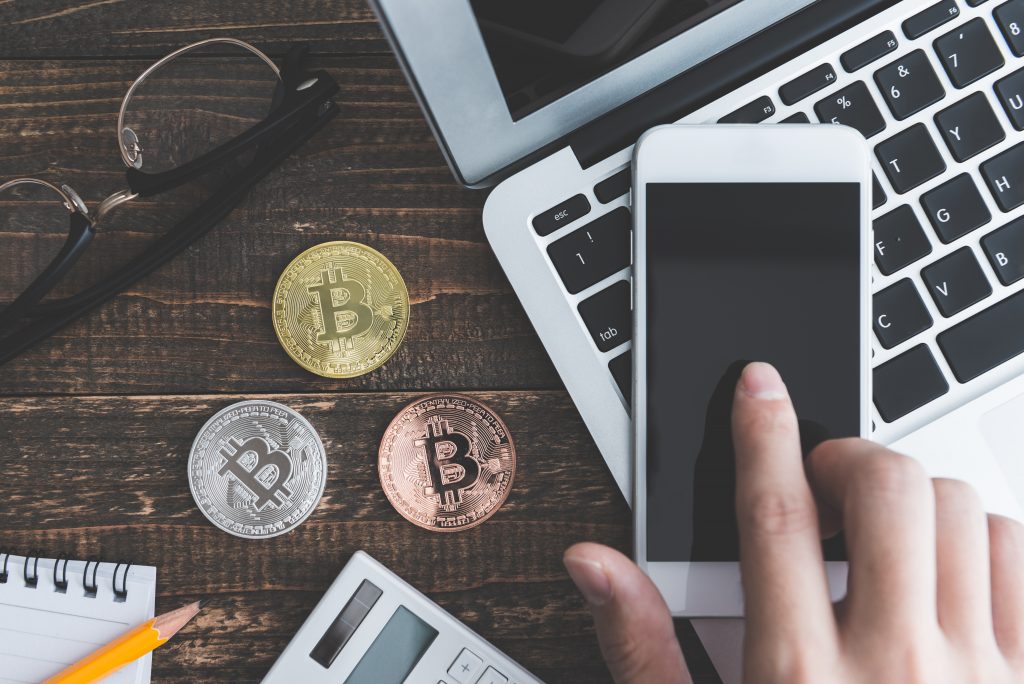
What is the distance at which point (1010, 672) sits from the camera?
1.27ft

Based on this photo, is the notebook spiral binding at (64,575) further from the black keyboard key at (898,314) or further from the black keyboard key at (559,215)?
the black keyboard key at (898,314)

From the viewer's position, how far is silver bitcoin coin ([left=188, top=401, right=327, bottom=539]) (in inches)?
20.7

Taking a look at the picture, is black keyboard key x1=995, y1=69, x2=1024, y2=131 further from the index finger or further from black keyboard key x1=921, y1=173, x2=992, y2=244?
the index finger

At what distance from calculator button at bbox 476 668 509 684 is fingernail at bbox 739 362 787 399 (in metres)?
0.25

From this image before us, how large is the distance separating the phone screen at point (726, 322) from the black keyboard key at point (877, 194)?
2cm

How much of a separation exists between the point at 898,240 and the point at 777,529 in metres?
0.22

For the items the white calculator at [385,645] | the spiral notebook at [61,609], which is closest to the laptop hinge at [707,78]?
the white calculator at [385,645]

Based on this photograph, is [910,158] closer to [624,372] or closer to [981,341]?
[981,341]

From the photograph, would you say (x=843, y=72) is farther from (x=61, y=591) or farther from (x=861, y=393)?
(x=61, y=591)

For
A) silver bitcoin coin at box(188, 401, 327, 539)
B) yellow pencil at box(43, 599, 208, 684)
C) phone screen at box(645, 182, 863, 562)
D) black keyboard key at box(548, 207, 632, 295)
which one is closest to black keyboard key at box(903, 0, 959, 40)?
phone screen at box(645, 182, 863, 562)

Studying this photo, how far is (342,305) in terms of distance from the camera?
→ 0.54 metres

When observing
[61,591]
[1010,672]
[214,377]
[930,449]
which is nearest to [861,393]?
[930,449]

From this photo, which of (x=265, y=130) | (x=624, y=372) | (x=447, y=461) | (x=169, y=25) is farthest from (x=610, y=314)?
(x=169, y=25)

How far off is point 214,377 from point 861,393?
43 cm
